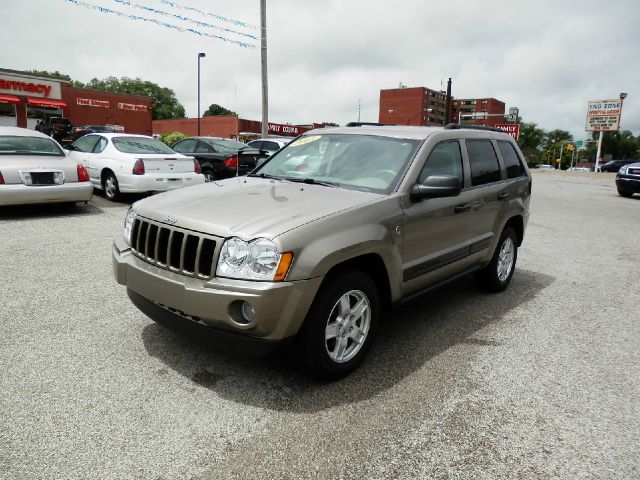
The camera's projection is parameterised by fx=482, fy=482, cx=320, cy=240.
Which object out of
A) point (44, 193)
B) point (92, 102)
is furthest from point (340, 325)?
point (92, 102)

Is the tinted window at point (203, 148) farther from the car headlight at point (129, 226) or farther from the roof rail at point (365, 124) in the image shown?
the car headlight at point (129, 226)

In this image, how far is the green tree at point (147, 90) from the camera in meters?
102

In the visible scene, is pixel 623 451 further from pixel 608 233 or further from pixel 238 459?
pixel 608 233

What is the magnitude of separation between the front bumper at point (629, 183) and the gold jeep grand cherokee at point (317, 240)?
16484 mm

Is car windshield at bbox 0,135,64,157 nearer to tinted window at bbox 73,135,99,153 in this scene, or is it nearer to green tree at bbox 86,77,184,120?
tinted window at bbox 73,135,99,153

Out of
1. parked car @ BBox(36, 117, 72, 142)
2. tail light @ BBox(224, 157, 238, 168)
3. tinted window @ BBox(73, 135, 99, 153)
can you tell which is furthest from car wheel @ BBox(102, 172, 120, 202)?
parked car @ BBox(36, 117, 72, 142)

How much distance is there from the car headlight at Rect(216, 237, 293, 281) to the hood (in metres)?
0.05

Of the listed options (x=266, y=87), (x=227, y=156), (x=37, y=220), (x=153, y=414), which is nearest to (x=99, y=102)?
(x=266, y=87)

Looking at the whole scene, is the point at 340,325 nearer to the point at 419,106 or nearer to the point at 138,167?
the point at 138,167

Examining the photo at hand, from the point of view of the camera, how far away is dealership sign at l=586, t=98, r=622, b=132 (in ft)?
226

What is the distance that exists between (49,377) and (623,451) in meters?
3.45

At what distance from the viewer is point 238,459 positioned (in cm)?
244

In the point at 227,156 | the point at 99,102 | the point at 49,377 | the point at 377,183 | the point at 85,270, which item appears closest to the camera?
the point at 49,377

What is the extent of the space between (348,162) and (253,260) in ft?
5.32
